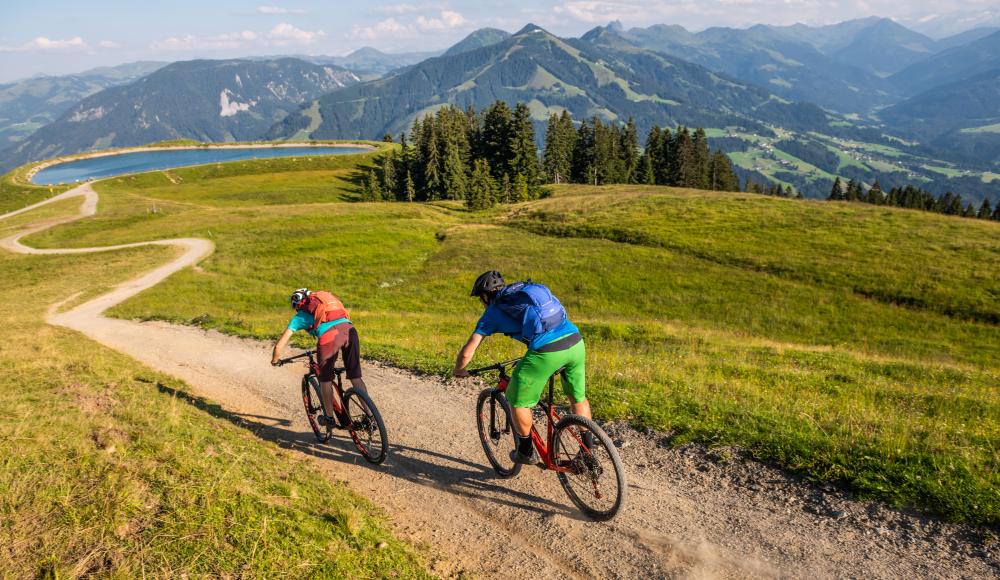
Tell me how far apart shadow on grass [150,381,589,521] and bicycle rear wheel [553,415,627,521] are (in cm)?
27

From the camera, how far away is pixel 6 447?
6754 millimetres

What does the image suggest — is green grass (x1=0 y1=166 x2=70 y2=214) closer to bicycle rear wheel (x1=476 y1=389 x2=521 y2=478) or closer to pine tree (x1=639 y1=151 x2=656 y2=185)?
bicycle rear wheel (x1=476 y1=389 x2=521 y2=478)

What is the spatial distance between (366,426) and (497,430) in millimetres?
2465

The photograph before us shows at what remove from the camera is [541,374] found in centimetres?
681

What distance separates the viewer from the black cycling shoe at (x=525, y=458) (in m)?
7.66

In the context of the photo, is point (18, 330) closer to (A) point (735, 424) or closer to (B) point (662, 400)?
(B) point (662, 400)

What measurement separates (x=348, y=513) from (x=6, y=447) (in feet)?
Result: 16.0

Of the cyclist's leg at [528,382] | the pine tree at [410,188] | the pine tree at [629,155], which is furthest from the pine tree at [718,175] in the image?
the cyclist's leg at [528,382]

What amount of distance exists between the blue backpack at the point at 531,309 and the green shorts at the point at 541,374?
0.33m

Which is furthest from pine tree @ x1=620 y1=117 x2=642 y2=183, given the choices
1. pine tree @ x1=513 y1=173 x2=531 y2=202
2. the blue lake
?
the blue lake

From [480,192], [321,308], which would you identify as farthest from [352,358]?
[480,192]

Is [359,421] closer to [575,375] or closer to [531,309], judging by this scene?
[575,375]

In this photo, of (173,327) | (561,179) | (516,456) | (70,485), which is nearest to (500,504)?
(516,456)

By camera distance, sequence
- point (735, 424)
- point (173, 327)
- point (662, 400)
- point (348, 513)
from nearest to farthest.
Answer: point (348, 513)
point (735, 424)
point (662, 400)
point (173, 327)
